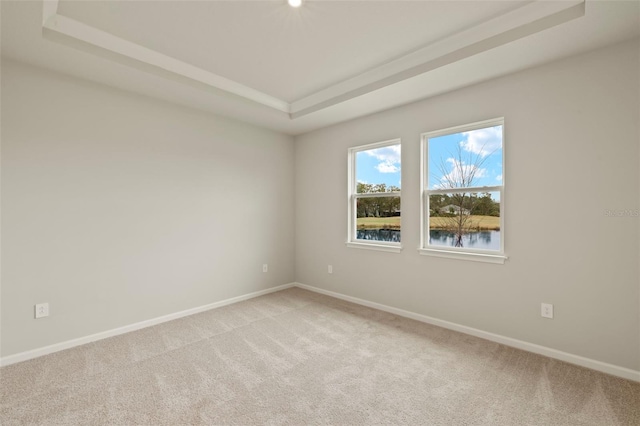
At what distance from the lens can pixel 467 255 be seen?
3002 millimetres

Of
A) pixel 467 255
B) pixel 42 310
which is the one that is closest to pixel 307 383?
pixel 467 255

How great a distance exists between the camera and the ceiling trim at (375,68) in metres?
2.05

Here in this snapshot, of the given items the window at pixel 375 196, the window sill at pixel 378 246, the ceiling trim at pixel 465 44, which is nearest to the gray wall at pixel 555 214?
the window sill at pixel 378 246

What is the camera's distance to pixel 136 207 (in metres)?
3.15

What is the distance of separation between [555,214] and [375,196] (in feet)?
6.26

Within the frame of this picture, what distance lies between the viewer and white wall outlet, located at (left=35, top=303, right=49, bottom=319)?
8.43 ft

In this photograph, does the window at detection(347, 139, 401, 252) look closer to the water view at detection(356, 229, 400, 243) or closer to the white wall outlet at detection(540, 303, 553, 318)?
the water view at detection(356, 229, 400, 243)

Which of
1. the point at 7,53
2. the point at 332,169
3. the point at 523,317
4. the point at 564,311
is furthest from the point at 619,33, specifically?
the point at 7,53

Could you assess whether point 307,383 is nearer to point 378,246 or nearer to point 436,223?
point 378,246

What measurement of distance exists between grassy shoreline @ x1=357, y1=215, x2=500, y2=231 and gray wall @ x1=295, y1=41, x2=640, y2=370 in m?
0.17

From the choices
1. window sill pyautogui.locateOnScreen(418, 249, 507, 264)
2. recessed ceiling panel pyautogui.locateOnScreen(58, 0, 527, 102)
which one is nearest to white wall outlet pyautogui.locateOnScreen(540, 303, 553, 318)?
window sill pyautogui.locateOnScreen(418, 249, 507, 264)

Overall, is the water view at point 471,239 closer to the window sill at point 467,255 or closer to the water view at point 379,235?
the window sill at point 467,255

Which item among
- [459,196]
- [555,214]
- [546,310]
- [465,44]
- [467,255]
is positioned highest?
[465,44]

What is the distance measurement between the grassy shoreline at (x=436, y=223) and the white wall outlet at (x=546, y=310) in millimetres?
748
